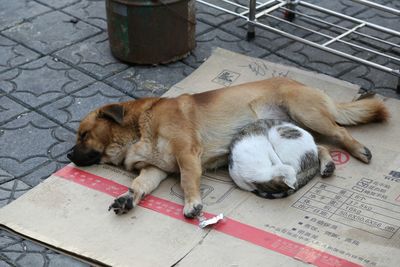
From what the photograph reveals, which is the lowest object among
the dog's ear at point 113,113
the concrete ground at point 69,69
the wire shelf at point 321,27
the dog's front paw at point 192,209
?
the concrete ground at point 69,69

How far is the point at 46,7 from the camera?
230 inches

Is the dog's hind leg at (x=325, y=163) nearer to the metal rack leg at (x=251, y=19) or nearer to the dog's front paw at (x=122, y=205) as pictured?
the dog's front paw at (x=122, y=205)

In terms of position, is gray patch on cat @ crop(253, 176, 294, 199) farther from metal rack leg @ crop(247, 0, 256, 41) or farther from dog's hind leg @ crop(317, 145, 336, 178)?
metal rack leg @ crop(247, 0, 256, 41)

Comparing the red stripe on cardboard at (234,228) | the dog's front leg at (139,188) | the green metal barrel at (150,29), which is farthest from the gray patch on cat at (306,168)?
the green metal barrel at (150,29)

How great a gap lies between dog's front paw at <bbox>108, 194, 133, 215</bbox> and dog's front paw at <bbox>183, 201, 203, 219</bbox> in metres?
0.29

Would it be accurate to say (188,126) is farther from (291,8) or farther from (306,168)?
(291,8)

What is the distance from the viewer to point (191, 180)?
3.54 metres

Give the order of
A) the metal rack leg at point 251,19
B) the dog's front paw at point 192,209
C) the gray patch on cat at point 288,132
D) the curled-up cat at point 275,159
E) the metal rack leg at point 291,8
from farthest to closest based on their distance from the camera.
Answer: the metal rack leg at point 291,8 < the metal rack leg at point 251,19 < the gray patch on cat at point 288,132 < the curled-up cat at point 275,159 < the dog's front paw at point 192,209

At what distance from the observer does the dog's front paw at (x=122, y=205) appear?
3457 millimetres

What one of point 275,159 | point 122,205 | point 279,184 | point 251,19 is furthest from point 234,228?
point 251,19

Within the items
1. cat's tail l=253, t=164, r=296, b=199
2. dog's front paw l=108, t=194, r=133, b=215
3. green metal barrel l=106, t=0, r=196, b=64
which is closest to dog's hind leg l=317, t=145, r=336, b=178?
cat's tail l=253, t=164, r=296, b=199

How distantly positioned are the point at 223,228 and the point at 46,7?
129 inches

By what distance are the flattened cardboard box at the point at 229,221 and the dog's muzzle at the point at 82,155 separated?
0.21 feet

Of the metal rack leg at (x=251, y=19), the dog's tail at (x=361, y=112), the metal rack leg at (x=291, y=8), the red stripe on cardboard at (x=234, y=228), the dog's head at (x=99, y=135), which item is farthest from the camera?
the metal rack leg at (x=291, y=8)
